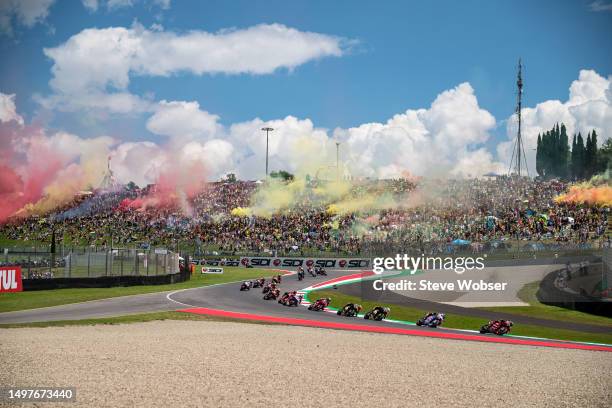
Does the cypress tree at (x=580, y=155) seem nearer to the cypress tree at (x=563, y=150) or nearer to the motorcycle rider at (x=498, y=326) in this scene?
the cypress tree at (x=563, y=150)

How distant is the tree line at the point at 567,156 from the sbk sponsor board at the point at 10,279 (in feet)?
284

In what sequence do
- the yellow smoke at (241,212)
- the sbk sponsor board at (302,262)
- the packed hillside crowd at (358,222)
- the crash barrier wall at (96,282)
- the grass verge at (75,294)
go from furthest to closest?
the yellow smoke at (241,212) → the sbk sponsor board at (302,262) → the packed hillside crowd at (358,222) → the crash barrier wall at (96,282) → the grass verge at (75,294)

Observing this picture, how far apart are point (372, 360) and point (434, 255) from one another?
34994 millimetres

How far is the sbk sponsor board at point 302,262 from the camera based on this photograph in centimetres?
5572

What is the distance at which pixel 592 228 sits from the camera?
48.6 metres

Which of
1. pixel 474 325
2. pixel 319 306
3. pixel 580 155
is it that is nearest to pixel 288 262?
pixel 319 306

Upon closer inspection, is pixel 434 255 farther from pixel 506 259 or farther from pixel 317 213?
pixel 317 213

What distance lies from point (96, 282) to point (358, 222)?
32.4 meters

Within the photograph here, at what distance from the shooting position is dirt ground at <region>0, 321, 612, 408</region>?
38.5ft

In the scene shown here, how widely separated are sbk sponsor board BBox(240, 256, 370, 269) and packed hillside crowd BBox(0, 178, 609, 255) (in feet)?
4.51

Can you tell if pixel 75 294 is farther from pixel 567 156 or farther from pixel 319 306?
pixel 567 156

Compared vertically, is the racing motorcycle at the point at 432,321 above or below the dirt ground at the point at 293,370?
below

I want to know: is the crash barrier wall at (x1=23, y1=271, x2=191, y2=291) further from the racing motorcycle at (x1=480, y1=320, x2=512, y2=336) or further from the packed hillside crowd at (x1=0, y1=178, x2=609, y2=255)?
the racing motorcycle at (x1=480, y1=320, x2=512, y2=336)

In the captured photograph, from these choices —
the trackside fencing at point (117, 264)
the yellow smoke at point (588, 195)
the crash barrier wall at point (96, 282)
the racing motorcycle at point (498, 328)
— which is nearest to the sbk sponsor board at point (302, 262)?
the trackside fencing at point (117, 264)
